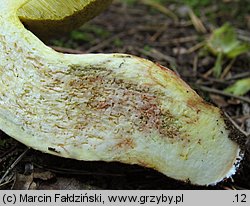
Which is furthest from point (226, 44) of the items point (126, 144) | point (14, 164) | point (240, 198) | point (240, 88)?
point (14, 164)

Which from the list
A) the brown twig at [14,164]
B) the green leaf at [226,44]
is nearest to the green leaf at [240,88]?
the green leaf at [226,44]

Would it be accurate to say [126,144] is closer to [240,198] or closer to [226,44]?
[240,198]

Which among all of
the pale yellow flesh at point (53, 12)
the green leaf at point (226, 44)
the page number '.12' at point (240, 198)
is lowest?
the page number '.12' at point (240, 198)

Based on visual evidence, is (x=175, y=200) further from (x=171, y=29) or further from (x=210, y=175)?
(x=171, y=29)

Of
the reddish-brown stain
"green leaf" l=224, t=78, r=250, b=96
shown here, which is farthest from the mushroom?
"green leaf" l=224, t=78, r=250, b=96

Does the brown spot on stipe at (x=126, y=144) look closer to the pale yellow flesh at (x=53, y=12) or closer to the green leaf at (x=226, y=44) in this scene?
the pale yellow flesh at (x=53, y=12)

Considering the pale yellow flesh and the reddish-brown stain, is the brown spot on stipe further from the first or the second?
the pale yellow flesh
